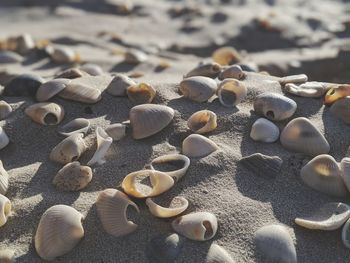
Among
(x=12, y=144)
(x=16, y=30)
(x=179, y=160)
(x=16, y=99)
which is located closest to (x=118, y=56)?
(x=16, y=30)

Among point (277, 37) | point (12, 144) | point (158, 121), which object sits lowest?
point (277, 37)

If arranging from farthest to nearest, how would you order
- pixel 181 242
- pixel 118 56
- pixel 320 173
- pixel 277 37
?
pixel 277 37
pixel 118 56
pixel 320 173
pixel 181 242

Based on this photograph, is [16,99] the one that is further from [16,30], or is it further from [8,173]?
[16,30]

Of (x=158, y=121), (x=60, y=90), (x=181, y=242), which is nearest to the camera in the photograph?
(x=181, y=242)

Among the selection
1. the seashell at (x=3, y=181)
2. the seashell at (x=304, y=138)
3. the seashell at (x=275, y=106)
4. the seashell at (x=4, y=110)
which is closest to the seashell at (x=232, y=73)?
the seashell at (x=275, y=106)

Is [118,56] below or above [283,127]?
below

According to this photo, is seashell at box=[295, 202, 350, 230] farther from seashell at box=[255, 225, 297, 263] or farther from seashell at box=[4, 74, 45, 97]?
seashell at box=[4, 74, 45, 97]

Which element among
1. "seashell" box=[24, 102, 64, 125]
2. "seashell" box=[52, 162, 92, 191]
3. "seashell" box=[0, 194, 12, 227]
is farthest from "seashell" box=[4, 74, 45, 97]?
"seashell" box=[0, 194, 12, 227]
